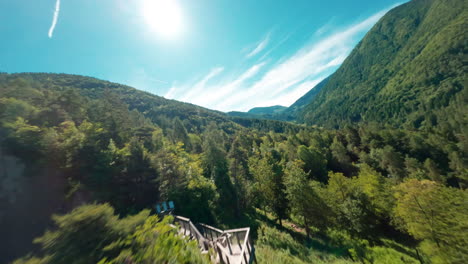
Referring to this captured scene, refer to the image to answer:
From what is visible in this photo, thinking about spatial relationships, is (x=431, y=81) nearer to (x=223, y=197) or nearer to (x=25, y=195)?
(x=223, y=197)

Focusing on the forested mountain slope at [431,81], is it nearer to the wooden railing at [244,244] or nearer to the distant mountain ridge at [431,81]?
the distant mountain ridge at [431,81]

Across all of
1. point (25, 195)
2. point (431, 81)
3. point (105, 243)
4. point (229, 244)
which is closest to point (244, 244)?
point (229, 244)

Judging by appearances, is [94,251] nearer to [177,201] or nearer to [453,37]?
[177,201]

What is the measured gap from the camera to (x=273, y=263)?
10.9 m

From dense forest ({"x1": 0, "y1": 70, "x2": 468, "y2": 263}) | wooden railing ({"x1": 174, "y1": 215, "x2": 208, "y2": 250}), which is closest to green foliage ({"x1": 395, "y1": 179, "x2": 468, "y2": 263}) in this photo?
dense forest ({"x1": 0, "y1": 70, "x2": 468, "y2": 263})

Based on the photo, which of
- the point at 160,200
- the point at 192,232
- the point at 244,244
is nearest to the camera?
the point at 244,244

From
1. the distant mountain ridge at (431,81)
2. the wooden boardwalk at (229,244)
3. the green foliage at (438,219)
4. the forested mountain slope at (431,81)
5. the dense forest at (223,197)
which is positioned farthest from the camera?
the forested mountain slope at (431,81)

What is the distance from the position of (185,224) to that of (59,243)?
9.16 m

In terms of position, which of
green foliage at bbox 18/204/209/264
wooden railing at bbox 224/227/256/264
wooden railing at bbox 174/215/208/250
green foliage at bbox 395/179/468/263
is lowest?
green foliage at bbox 395/179/468/263

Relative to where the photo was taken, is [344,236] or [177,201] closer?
[177,201]

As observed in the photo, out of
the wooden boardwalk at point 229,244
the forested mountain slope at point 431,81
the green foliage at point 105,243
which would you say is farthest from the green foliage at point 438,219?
the forested mountain slope at point 431,81

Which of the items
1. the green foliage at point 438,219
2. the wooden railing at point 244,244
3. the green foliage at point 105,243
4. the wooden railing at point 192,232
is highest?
the green foliage at point 105,243

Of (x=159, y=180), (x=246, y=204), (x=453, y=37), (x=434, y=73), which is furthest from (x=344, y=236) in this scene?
(x=453, y=37)

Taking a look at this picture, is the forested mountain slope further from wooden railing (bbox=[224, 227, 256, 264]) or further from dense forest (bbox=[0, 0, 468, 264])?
wooden railing (bbox=[224, 227, 256, 264])
